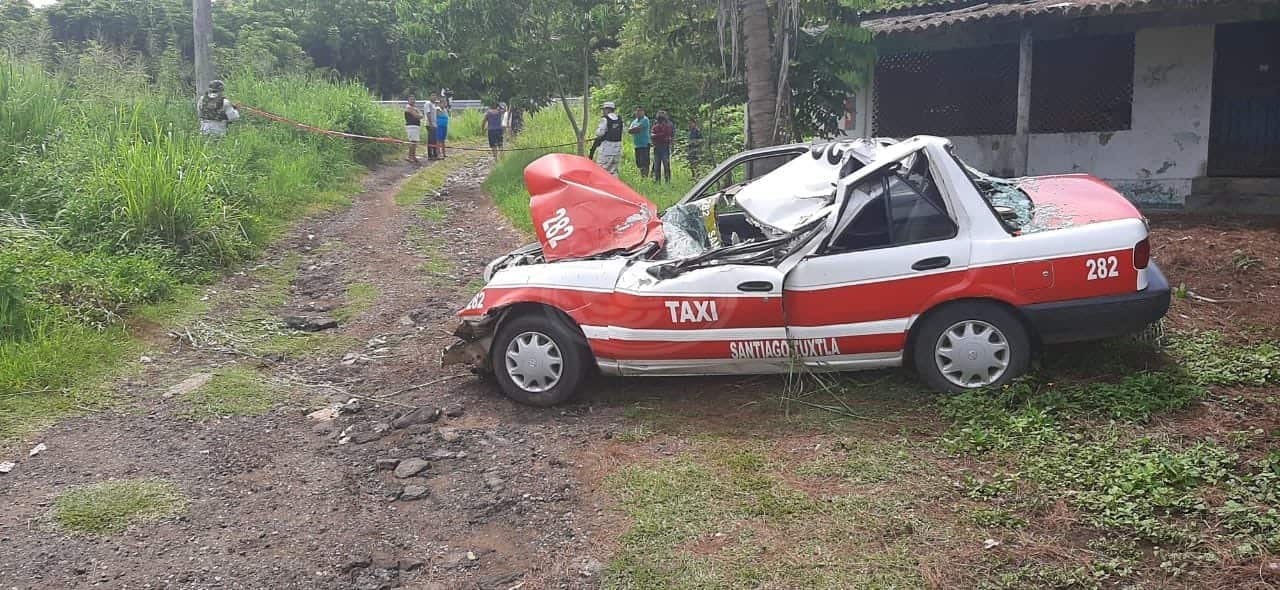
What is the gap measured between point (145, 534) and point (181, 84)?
45.2 ft

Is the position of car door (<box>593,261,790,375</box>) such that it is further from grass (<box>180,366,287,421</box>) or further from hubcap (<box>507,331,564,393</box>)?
grass (<box>180,366,287,421</box>)

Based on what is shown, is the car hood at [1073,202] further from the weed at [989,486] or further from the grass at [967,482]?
the weed at [989,486]

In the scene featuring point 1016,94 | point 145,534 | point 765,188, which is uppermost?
point 1016,94

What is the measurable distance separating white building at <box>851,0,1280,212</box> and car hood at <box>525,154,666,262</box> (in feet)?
22.3

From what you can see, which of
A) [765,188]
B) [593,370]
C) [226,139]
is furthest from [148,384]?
[226,139]

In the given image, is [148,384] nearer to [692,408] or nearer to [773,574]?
[692,408]

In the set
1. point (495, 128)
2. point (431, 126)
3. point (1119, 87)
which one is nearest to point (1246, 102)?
point (1119, 87)

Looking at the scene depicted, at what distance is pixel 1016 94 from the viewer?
1302 centimetres

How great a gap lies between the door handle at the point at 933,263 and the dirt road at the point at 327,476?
6.46ft

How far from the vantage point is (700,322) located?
5648mm

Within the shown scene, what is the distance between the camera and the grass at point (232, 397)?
637 cm

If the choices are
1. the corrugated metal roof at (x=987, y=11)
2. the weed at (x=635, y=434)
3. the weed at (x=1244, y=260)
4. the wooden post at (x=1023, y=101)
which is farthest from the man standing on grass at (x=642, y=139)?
the weed at (x=635, y=434)

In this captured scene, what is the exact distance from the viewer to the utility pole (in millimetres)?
14227

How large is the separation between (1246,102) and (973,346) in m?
8.53
